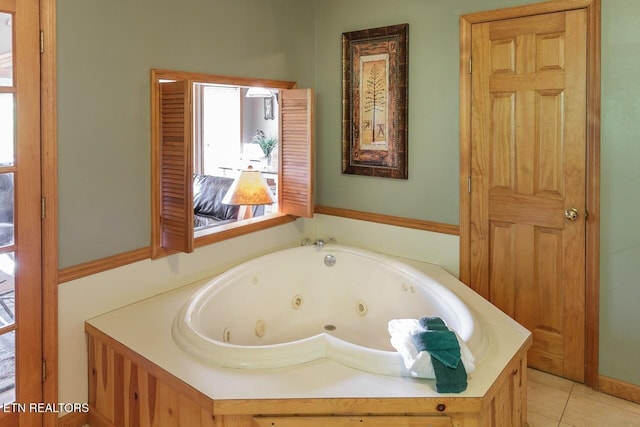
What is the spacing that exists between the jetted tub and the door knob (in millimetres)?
758

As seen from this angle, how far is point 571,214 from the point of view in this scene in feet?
8.64

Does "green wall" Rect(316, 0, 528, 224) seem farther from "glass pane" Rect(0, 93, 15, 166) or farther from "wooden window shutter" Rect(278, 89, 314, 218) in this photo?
"glass pane" Rect(0, 93, 15, 166)

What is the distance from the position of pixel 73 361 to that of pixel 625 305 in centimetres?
268

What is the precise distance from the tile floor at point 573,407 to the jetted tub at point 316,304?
0.65 metres

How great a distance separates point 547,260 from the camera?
2768 mm

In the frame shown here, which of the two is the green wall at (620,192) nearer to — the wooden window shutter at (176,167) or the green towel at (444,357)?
the green towel at (444,357)

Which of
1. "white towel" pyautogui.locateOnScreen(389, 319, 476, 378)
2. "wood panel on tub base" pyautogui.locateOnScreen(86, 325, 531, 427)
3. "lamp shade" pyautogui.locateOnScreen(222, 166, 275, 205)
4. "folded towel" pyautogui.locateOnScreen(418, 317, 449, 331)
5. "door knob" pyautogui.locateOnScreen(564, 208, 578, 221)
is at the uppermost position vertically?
"lamp shade" pyautogui.locateOnScreen(222, 166, 275, 205)

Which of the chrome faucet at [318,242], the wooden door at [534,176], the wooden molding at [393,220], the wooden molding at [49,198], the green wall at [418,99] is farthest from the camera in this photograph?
the chrome faucet at [318,242]

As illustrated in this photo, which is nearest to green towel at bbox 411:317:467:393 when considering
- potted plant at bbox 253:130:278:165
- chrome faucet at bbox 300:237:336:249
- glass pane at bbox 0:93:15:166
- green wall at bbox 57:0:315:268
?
chrome faucet at bbox 300:237:336:249

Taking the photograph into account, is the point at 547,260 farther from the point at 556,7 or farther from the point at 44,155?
the point at 44,155

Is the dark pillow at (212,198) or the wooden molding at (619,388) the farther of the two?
the dark pillow at (212,198)

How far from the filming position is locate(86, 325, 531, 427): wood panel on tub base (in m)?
1.72

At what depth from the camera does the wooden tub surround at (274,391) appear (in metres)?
1.73

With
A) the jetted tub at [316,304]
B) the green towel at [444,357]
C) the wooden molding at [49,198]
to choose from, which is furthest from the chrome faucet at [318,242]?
the wooden molding at [49,198]
